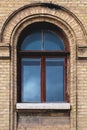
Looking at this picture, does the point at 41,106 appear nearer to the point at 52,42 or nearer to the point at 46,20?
the point at 52,42

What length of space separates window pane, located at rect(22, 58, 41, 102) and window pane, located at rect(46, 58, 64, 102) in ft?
0.82

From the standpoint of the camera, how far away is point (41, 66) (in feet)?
44.1

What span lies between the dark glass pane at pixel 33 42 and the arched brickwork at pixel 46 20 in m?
0.36

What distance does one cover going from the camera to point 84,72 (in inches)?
515

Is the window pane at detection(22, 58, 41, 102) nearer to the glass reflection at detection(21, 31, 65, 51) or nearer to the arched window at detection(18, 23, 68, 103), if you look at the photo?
the arched window at detection(18, 23, 68, 103)

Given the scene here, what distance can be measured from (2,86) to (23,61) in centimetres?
93

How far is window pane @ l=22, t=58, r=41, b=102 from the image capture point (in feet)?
43.7

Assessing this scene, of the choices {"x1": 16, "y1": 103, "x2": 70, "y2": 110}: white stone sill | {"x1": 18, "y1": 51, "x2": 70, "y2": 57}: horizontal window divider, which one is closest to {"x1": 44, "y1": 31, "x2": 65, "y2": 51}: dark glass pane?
{"x1": 18, "y1": 51, "x2": 70, "y2": 57}: horizontal window divider

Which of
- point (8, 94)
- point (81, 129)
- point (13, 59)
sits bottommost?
point (81, 129)

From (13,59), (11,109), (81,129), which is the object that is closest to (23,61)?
(13,59)

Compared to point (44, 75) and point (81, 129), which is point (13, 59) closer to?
point (44, 75)

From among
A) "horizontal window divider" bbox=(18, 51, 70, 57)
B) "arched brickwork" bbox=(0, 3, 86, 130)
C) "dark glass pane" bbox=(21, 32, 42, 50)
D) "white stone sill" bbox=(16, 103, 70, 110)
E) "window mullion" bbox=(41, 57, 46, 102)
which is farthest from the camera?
"dark glass pane" bbox=(21, 32, 42, 50)

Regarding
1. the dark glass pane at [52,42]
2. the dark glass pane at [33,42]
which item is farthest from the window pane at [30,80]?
the dark glass pane at [52,42]

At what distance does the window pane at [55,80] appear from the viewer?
13.3 metres
